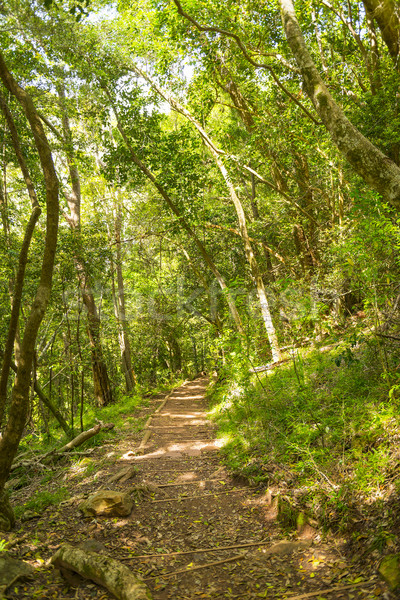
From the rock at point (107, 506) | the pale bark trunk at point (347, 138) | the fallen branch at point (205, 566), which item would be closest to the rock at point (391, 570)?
the fallen branch at point (205, 566)

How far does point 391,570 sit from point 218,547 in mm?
1859

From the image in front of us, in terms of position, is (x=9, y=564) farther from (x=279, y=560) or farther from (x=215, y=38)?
(x=215, y=38)

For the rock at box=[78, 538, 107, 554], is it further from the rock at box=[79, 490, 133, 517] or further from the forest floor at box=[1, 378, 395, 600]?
the rock at box=[79, 490, 133, 517]

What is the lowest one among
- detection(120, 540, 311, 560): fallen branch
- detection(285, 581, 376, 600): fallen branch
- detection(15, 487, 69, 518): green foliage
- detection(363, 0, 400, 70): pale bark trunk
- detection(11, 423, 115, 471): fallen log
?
detection(120, 540, 311, 560): fallen branch

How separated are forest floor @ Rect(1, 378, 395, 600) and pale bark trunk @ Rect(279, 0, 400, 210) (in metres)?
3.68

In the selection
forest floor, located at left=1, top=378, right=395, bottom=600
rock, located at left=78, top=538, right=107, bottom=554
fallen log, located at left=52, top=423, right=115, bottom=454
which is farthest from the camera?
fallen log, located at left=52, top=423, right=115, bottom=454

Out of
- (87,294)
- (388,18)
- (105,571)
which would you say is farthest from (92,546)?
(87,294)

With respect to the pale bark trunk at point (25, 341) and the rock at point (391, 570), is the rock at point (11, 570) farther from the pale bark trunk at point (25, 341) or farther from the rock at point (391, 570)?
the rock at point (391, 570)

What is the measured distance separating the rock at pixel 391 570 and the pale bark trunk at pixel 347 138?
3343 mm

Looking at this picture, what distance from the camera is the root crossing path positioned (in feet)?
10.3

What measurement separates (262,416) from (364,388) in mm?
2213

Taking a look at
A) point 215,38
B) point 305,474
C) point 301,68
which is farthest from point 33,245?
point 305,474

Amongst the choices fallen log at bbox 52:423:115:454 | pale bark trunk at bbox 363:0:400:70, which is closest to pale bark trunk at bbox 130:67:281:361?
fallen log at bbox 52:423:115:454

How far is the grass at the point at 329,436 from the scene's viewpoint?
3623 mm
